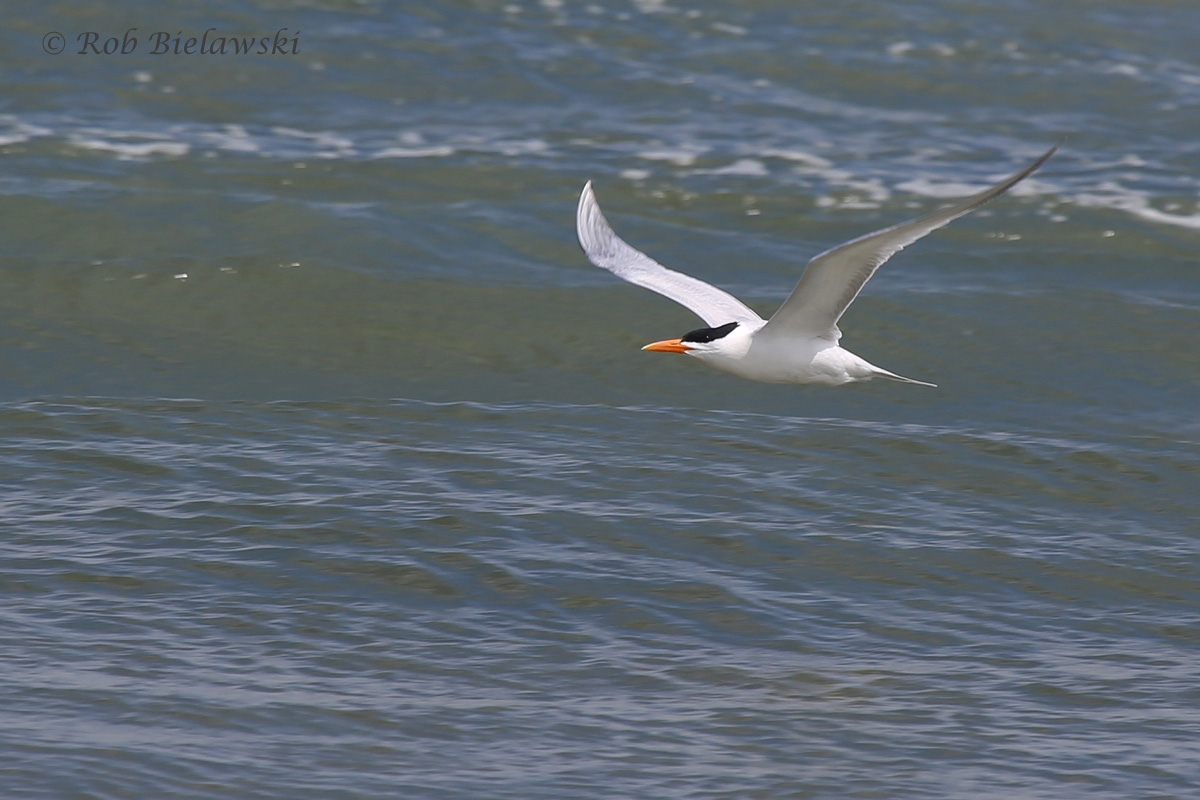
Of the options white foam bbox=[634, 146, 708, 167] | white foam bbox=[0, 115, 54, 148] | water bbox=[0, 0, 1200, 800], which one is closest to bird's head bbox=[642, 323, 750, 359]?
water bbox=[0, 0, 1200, 800]

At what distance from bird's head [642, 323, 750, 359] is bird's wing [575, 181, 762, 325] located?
20.4 inches

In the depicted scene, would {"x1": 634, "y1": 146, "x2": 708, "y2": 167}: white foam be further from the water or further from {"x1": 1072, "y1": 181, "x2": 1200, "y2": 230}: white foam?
{"x1": 1072, "y1": 181, "x2": 1200, "y2": 230}: white foam

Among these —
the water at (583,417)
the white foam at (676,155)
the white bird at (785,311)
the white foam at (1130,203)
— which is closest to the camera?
the water at (583,417)

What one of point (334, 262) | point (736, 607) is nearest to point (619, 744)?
point (736, 607)

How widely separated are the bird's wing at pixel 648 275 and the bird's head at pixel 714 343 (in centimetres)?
52

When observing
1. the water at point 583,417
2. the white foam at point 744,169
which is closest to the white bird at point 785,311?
the water at point 583,417

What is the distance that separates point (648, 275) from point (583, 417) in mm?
1120

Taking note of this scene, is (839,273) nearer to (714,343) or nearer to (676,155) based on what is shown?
(714,343)

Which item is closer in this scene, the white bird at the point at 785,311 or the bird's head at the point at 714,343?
the white bird at the point at 785,311

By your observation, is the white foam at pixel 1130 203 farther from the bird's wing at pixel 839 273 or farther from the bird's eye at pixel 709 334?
the bird's eye at pixel 709 334

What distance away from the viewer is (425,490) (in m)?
7.86

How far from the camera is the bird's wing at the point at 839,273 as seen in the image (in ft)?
19.7

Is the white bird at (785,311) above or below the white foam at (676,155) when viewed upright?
below

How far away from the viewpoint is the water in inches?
228
